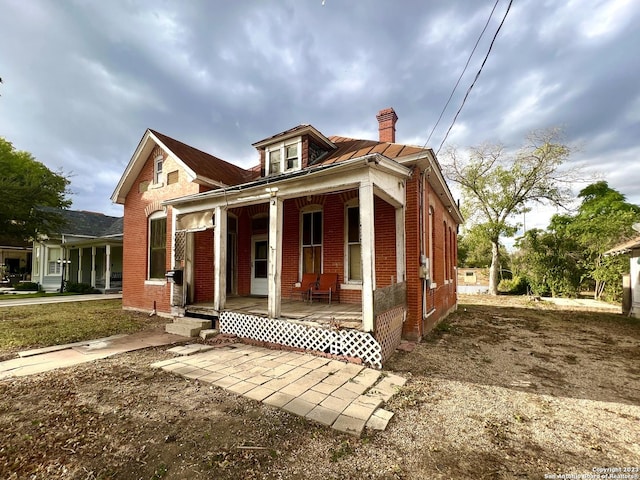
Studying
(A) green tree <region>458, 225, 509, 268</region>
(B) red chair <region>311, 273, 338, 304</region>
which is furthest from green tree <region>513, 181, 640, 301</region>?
(B) red chair <region>311, 273, 338, 304</region>

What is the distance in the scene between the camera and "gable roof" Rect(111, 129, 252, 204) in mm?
9102

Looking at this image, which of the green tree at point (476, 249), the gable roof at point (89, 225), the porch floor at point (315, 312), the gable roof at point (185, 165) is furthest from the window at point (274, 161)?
the green tree at point (476, 249)

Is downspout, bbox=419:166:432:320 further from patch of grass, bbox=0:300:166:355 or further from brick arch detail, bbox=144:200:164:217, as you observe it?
brick arch detail, bbox=144:200:164:217

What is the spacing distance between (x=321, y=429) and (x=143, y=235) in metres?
10.3

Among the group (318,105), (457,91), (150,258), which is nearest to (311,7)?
(457,91)

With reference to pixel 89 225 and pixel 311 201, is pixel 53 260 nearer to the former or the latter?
pixel 89 225

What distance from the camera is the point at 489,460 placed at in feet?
8.25

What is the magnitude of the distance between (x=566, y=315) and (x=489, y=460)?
472 inches

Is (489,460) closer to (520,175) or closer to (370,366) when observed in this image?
(370,366)

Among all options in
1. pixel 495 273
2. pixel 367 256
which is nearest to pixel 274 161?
pixel 367 256

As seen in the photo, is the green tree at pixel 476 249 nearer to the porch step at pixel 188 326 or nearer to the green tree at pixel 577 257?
the green tree at pixel 577 257

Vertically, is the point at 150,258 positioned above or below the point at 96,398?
above

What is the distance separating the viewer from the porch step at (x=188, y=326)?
693 centimetres

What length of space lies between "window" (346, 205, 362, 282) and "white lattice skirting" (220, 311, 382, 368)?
A: 281 cm
